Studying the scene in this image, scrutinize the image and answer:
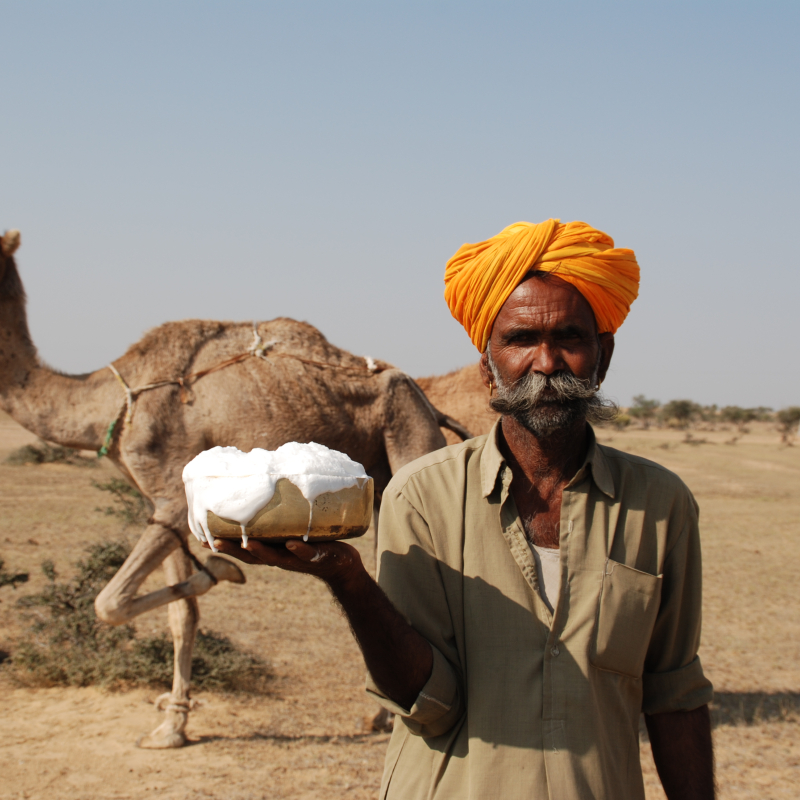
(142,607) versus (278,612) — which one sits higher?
(142,607)

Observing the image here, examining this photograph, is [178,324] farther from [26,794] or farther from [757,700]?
[757,700]

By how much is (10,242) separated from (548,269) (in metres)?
4.59

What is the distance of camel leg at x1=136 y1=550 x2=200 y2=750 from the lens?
17.0ft

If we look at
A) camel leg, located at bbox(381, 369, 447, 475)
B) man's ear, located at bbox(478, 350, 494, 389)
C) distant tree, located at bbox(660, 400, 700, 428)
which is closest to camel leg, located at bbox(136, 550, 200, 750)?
camel leg, located at bbox(381, 369, 447, 475)

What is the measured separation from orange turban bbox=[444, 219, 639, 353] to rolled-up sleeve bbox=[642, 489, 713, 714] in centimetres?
62

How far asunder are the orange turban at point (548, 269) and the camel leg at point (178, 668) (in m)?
3.65

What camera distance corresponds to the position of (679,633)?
6.75 feet

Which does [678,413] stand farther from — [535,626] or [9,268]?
[535,626]

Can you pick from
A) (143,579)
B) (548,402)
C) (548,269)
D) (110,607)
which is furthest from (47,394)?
(548,402)

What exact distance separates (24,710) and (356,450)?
2985 mm

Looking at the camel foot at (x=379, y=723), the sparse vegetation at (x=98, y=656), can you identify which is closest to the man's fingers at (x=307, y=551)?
the camel foot at (x=379, y=723)

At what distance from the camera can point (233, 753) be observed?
5137 mm

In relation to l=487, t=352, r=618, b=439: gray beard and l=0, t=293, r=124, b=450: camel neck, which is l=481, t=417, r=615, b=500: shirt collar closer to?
l=487, t=352, r=618, b=439: gray beard

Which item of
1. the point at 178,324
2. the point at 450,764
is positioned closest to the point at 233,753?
the point at 178,324
